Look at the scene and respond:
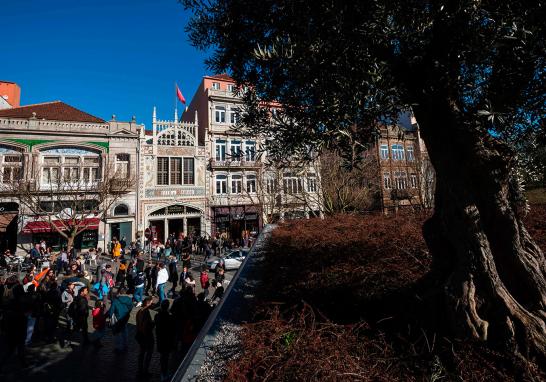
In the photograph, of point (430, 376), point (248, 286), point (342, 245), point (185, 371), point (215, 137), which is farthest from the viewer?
point (215, 137)

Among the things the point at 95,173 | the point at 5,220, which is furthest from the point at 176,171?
the point at 5,220

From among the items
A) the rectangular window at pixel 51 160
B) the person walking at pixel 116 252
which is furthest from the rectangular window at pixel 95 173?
the person walking at pixel 116 252

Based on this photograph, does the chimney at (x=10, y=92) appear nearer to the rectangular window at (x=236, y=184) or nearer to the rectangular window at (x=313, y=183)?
the rectangular window at (x=236, y=184)

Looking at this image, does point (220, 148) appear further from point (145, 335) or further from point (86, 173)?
point (145, 335)

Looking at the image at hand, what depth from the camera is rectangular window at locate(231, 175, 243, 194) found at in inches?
1146

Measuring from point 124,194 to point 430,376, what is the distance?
87.3ft

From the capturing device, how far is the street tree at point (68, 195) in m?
19.8

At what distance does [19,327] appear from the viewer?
771cm

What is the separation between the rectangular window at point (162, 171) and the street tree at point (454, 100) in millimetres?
25229

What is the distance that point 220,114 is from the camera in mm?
29344

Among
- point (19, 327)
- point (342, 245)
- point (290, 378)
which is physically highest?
point (342, 245)

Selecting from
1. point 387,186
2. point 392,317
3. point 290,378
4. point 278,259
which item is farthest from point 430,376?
point 387,186

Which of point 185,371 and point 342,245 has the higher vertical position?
point 342,245

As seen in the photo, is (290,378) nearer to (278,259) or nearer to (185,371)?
(185,371)
